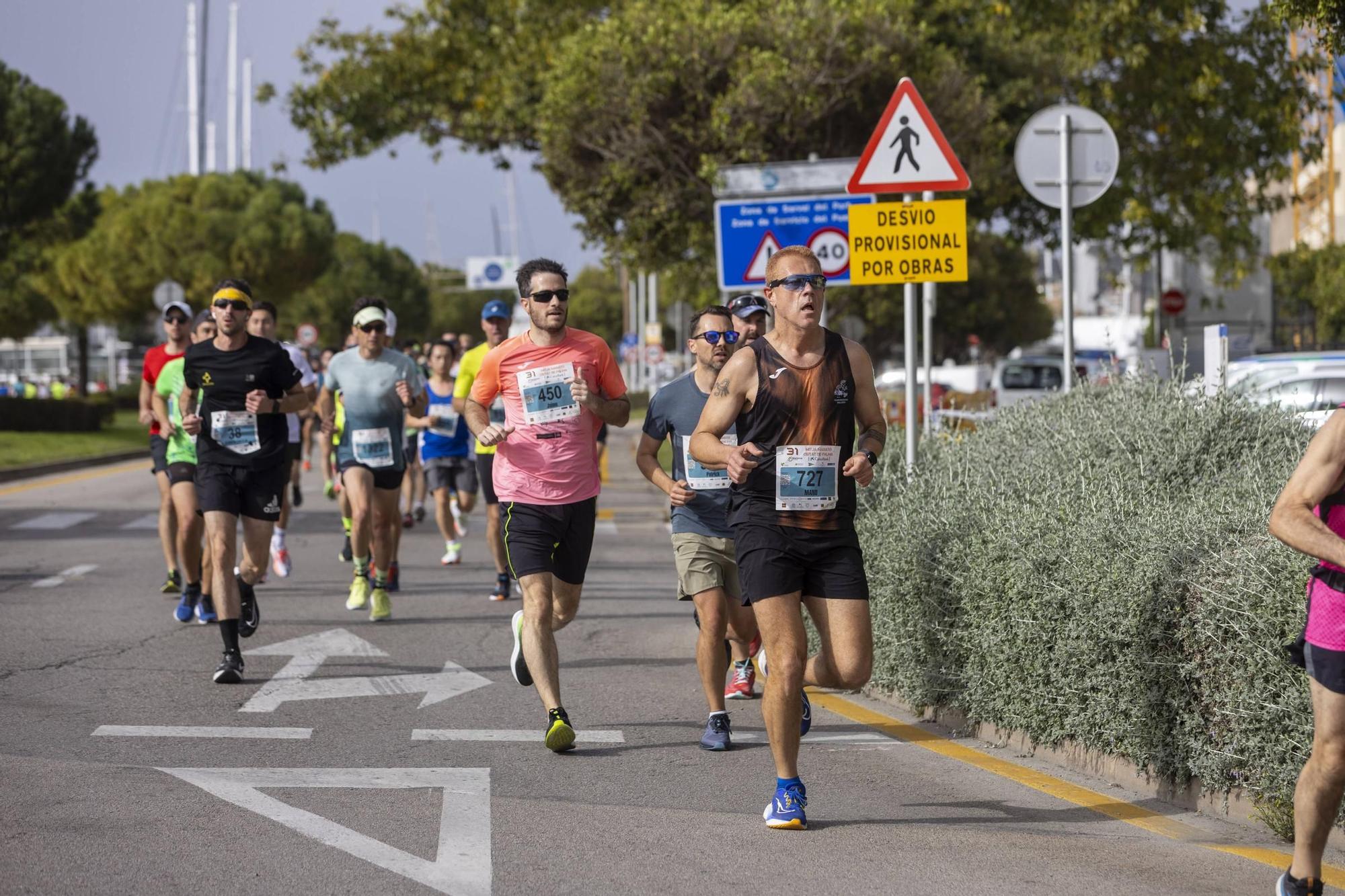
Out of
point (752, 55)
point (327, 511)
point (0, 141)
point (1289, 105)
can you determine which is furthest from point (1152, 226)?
point (0, 141)

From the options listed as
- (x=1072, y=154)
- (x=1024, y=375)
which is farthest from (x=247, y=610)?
(x=1024, y=375)

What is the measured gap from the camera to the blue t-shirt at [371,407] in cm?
1095

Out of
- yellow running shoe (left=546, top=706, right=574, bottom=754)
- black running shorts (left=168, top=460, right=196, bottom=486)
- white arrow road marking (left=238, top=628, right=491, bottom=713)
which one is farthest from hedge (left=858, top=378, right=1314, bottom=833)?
black running shorts (left=168, top=460, right=196, bottom=486)

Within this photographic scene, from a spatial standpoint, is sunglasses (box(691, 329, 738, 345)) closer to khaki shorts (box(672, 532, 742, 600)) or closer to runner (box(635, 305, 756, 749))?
runner (box(635, 305, 756, 749))

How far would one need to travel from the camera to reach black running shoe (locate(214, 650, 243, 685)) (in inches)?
344

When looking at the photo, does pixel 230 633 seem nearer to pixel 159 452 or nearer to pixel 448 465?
pixel 159 452

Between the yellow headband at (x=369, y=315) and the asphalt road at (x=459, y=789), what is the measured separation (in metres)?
1.84

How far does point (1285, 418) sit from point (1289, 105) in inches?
549

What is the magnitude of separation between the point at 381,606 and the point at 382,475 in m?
0.81

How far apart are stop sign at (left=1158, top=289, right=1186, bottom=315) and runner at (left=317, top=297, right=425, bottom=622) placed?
24.4 m

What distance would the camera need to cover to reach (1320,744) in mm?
4625

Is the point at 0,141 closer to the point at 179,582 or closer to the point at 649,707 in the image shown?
the point at 179,582

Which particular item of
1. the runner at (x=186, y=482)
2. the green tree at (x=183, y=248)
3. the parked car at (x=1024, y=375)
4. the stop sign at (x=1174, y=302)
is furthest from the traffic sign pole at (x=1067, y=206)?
the green tree at (x=183, y=248)

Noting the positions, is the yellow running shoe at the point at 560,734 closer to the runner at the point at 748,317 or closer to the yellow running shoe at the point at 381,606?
the runner at the point at 748,317
